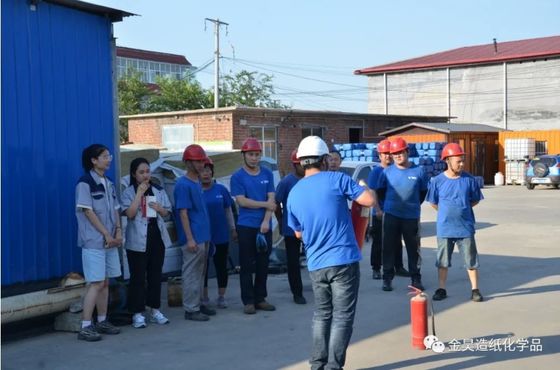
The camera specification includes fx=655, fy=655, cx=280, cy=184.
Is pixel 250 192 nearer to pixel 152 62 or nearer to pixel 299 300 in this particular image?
pixel 299 300

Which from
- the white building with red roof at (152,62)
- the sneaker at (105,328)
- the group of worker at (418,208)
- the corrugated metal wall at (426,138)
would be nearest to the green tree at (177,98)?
the corrugated metal wall at (426,138)

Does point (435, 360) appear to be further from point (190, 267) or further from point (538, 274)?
point (538, 274)

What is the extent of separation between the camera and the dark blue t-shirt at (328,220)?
16.4ft

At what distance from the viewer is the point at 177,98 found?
48469 millimetres

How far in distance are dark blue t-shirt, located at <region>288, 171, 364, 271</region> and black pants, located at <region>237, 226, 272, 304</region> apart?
7.78ft

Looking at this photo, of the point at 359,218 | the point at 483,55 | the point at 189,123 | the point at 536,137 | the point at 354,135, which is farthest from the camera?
the point at 483,55

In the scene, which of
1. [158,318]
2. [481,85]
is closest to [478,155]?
[481,85]

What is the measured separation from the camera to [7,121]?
20.3ft

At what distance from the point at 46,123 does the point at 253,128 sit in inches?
844

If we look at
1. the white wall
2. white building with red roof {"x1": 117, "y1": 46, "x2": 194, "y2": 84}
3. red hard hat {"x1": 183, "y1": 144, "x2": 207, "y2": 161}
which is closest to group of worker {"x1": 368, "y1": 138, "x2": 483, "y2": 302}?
red hard hat {"x1": 183, "y1": 144, "x2": 207, "y2": 161}

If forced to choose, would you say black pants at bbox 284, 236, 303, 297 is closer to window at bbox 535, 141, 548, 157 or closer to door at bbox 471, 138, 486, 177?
door at bbox 471, 138, 486, 177

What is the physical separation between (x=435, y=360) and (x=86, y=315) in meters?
3.29

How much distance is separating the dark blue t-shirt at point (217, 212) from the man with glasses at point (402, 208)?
2.15 m

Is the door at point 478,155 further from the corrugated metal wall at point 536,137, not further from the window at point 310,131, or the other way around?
the window at point 310,131
